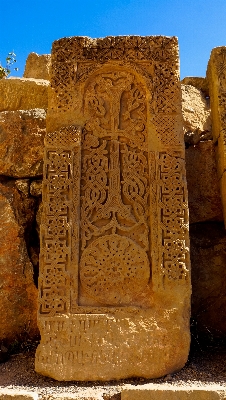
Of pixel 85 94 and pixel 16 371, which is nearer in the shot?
pixel 16 371

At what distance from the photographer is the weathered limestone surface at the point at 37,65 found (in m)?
6.14

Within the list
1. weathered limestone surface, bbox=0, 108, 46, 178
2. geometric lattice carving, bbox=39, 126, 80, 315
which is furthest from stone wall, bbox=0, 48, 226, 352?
geometric lattice carving, bbox=39, 126, 80, 315

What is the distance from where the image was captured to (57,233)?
3.38 m

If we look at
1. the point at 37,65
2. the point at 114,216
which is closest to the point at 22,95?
the point at 37,65

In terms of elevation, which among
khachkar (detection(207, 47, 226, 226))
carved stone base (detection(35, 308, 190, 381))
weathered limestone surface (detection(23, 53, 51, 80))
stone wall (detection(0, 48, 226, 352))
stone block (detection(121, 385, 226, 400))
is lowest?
stone block (detection(121, 385, 226, 400))

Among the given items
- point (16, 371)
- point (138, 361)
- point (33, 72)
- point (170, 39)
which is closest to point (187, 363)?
point (138, 361)

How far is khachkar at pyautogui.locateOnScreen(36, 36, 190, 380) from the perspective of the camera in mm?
3113

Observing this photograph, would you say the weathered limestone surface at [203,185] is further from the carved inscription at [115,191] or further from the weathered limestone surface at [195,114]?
the carved inscription at [115,191]

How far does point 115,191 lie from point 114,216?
9.0 inches

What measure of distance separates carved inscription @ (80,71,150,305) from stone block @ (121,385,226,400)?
A: 796mm

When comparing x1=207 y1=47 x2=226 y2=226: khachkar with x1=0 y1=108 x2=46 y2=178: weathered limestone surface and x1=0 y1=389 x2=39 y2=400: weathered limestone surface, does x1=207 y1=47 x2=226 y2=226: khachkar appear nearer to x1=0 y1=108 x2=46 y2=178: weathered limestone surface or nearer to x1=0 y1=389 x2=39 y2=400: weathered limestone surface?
x1=0 y1=108 x2=46 y2=178: weathered limestone surface

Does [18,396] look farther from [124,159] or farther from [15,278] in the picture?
[124,159]

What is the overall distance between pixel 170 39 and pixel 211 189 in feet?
5.08

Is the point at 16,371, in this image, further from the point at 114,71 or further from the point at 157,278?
the point at 114,71
